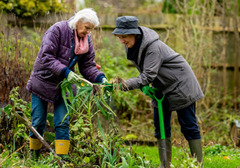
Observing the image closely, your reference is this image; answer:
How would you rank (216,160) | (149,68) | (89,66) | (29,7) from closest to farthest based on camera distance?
(149,68) < (89,66) < (216,160) < (29,7)

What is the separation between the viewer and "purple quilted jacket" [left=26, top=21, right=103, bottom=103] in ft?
11.7

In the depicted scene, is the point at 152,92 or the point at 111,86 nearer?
the point at 111,86

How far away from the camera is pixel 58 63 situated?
356cm

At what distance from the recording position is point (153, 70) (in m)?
3.40

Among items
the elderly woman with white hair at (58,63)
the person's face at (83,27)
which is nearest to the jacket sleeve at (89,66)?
the elderly woman with white hair at (58,63)

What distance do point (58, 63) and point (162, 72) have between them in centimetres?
109

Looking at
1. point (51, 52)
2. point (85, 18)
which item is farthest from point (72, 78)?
point (85, 18)

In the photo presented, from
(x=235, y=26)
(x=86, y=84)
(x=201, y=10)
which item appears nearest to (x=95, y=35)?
(x=86, y=84)

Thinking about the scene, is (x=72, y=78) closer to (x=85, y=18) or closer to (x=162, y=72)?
(x=85, y=18)

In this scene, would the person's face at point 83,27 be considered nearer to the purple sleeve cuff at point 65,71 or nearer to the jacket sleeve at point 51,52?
the jacket sleeve at point 51,52

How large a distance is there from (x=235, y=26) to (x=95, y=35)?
3579mm

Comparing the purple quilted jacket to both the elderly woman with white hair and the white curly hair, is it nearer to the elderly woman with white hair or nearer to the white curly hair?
the elderly woman with white hair

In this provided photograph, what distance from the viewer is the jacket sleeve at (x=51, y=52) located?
11.6ft

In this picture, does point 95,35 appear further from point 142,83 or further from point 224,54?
point 224,54
